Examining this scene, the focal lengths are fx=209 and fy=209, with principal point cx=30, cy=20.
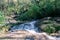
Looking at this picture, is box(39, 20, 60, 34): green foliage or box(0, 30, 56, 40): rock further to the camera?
box(39, 20, 60, 34): green foliage

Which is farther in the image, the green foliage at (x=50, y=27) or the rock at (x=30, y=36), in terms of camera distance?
the green foliage at (x=50, y=27)

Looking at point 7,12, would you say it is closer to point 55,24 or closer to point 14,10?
point 14,10

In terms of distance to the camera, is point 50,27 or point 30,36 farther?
point 50,27

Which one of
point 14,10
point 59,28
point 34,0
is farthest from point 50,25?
point 14,10

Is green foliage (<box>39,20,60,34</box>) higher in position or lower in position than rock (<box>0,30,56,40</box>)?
higher

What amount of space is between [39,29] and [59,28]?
1.73 meters

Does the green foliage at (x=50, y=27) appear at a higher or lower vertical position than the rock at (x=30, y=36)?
higher

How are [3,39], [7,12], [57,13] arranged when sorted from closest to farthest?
[3,39] → [57,13] → [7,12]

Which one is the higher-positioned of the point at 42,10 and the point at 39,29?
the point at 42,10

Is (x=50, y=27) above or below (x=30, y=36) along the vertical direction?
above


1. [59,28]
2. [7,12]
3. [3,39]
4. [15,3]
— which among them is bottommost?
[3,39]

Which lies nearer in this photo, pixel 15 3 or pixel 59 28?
pixel 59 28

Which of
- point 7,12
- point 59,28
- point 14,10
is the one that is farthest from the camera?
point 14,10

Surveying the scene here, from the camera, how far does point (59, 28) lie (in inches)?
683
